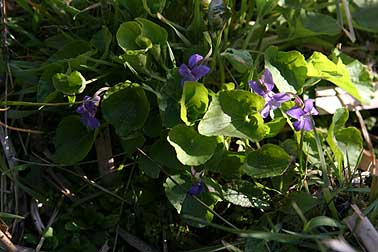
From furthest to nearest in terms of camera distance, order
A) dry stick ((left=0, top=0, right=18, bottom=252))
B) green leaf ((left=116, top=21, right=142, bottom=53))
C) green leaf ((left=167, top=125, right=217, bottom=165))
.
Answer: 1. dry stick ((left=0, top=0, right=18, bottom=252))
2. green leaf ((left=116, top=21, right=142, bottom=53))
3. green leaf ((left=167, top=125, right=217, bottom=165))

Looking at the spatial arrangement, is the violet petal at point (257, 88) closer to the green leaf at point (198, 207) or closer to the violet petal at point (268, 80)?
the violet petal at point (268, 80)

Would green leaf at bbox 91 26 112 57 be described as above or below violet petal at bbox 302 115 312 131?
above

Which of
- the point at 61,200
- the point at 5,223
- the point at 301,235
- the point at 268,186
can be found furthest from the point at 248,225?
the point at 5,223

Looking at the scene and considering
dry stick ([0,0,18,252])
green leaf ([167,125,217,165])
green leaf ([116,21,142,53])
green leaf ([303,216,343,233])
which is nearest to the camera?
green leaf ([303,216,343,233])

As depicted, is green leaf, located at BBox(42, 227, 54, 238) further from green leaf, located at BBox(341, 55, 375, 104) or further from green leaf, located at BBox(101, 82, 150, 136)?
green leaf, located at BBox(341, 55, 375, 104)

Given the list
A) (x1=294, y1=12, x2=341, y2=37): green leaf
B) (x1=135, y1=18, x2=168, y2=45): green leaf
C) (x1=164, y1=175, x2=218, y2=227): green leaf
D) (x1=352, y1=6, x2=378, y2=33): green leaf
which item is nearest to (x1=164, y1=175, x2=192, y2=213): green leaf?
(x1=164, y1=175, x2=218, y2=227): green leaf

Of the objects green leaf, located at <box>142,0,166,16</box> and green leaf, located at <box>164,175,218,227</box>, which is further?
green leaf, located at <box>142,0,166,16</box>
